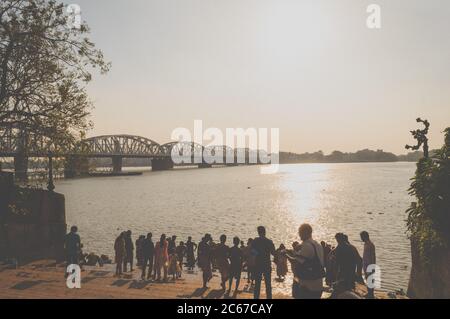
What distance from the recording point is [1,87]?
13680 mm

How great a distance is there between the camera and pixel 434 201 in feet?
34.3

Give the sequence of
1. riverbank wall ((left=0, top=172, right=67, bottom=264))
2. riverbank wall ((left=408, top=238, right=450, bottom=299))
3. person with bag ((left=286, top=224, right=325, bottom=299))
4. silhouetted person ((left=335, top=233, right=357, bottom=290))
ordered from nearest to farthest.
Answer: person with bag ((left=286, top=224, right=325, bottom=299)) → silhouetted person ((left=335, top=233, right=357, bottom=290)) → riverbank wall ((left=408, top=238, right=450, bottom=299)) → riverbank wall ((left=0, top=172, right=67, bottom=264))

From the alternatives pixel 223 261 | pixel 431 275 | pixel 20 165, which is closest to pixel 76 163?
pixel 20 165

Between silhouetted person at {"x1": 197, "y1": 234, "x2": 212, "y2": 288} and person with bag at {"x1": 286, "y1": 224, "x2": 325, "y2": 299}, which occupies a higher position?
person with bag at {"x1": 286, "y1": 224, "x2": 325, "y2": 299}

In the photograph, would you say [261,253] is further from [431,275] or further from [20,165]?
[20,165]

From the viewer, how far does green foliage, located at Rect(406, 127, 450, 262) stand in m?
10.3

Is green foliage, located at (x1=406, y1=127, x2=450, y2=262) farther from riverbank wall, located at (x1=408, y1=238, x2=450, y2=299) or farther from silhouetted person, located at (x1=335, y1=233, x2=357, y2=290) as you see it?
silhouetted person, located at (x1=335, y1=233, x2=357, y2=290)

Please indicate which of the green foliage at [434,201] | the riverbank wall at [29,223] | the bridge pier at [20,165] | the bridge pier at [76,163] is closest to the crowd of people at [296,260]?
the green foliage at [434,201]

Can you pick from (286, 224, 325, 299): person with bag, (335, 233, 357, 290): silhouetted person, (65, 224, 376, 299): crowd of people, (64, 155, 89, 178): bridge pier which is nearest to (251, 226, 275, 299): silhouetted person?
(65, 224, 376, 299): crowd of people

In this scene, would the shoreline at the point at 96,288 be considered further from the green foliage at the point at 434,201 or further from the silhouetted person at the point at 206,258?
the green foliage at the point at 434,201

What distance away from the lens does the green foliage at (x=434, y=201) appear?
33.8ft

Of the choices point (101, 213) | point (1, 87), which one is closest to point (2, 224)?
point (1, 87)

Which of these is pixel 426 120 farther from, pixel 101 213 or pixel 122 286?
pixel 101 213
